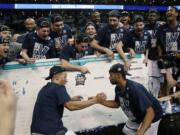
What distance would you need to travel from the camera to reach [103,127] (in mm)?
5078

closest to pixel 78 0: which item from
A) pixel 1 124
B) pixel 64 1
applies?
pixel 64 1

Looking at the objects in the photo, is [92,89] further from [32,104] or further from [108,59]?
[32,104]

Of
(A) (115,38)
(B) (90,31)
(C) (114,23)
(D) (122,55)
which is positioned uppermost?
(C) (114,23)

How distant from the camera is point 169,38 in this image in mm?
5605

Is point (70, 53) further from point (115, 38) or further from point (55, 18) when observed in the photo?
point (115, 38)

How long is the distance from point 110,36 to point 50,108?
206cm

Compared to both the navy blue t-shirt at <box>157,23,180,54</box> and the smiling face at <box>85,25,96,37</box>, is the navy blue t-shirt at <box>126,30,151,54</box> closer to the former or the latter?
the navy blue t-shirt at <box>157,23,180,54</box>

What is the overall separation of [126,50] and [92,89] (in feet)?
3.18

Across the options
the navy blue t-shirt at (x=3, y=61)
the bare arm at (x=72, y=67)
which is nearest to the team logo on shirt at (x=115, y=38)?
the bare arm at (x=72, y=67)

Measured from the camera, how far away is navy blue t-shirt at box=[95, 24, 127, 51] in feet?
17.8

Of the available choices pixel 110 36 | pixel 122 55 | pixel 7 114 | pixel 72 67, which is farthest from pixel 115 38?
pixel 7 114

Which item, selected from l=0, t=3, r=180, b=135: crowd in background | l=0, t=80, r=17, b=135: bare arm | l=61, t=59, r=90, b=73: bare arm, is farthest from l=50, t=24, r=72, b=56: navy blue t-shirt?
l=0, t=80, r=17, b=135: bare arm

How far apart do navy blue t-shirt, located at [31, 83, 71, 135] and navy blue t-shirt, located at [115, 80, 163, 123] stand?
2.44ft

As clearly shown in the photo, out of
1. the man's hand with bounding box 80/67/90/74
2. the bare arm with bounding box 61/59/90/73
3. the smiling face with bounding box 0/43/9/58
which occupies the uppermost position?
the smiling face with bounding box 0/43/9/58
